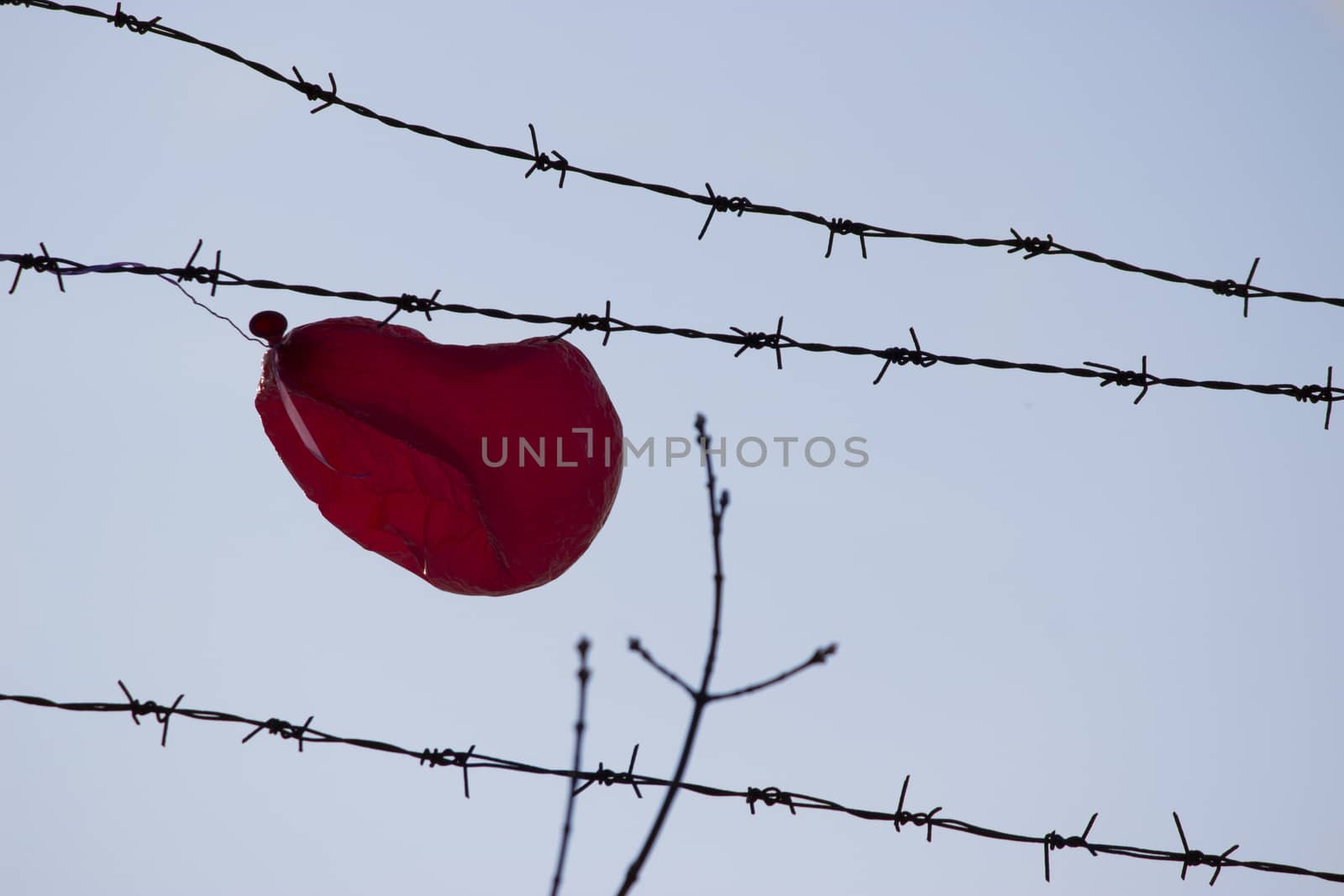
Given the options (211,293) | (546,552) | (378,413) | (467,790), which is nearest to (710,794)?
(467,790)

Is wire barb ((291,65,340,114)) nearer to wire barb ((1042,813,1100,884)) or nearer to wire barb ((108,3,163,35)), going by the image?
wire barb ((108,3,163,35))

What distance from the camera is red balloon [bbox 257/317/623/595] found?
2705mm

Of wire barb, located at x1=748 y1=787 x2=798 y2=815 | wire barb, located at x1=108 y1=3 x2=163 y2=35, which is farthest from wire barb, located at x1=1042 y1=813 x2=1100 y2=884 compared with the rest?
wire barb, located at x1=108 y1=3 x2=163 y2=35

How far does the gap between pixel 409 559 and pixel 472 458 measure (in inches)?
12.9

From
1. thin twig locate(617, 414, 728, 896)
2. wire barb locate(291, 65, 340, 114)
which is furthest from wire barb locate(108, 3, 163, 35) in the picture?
thin twig locate(617, 414, 728, 896)

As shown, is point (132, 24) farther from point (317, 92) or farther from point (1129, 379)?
point (1129, 379)

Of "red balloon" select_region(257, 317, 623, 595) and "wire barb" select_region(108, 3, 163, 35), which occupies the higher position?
"wire barb" select_region(108, 3, 163, 35)

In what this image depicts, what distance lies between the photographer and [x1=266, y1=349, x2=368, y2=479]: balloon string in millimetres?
2639

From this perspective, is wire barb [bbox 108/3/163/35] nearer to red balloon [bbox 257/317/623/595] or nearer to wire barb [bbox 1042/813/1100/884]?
red balloon [bbox 257/317/623/595]

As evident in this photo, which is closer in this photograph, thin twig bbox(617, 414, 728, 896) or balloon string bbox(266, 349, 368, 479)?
thin twig bbox(617, 414, 728, 896)

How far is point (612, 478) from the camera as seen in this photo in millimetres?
2906

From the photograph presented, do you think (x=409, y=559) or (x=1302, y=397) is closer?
(x=409, y=559)

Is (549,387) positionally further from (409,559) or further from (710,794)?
(710,794)

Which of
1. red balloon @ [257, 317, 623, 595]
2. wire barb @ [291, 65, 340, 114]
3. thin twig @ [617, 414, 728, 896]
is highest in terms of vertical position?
wire barb @ [291, 65, 340, 114]
